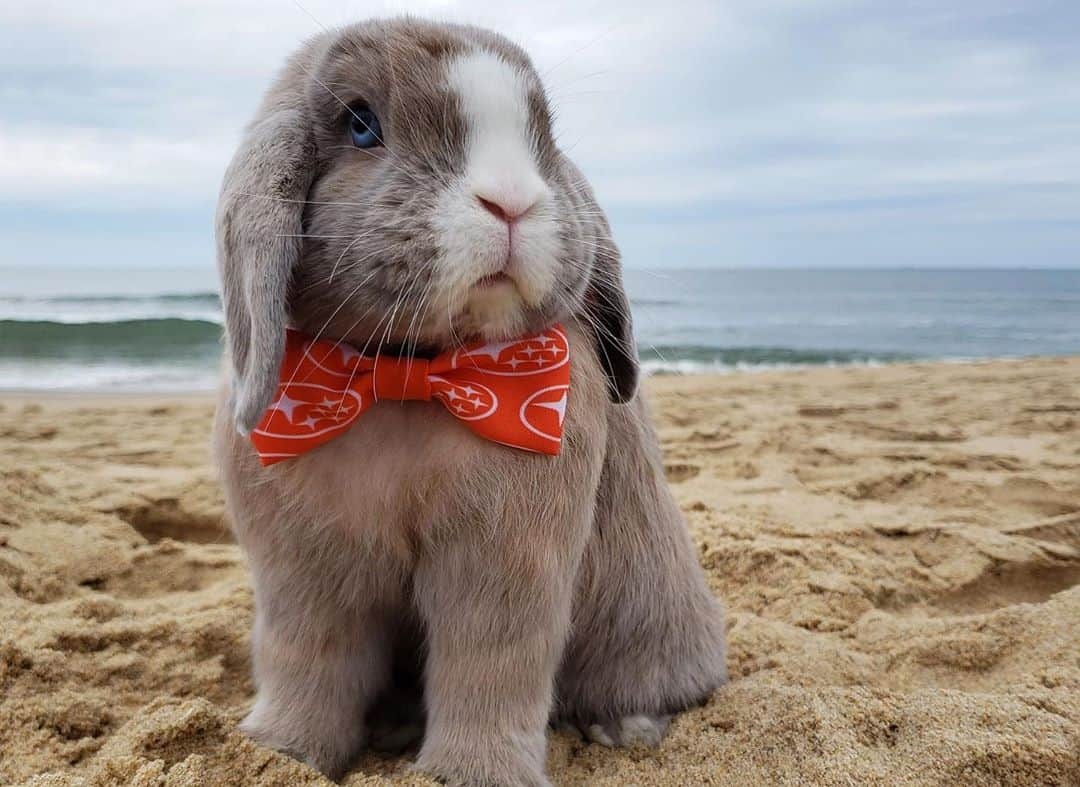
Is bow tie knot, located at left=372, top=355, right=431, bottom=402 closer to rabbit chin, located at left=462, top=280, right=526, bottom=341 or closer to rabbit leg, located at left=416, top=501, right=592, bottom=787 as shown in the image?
rabbit chin, located at left=462, top=280, right=526, bottom=341

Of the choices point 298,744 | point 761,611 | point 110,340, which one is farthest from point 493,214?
point 110,340

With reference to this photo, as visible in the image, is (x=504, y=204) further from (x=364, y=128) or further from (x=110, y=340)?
(x=110, y=340)

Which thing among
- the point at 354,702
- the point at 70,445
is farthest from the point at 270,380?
the point at 70,445

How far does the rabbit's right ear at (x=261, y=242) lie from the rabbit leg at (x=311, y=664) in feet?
1.55

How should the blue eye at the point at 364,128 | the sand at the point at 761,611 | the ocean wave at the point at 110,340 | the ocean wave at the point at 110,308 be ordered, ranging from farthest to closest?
1. the ocean wave at the point at 110,308
2. the ocean wave at the point at 110,340
3. the sand at the point at 761,611
4. the blue eye at the point at 364,128

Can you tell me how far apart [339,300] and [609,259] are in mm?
572

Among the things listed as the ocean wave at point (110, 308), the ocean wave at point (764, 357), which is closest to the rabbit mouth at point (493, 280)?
the ocean wave at point (764, 357)

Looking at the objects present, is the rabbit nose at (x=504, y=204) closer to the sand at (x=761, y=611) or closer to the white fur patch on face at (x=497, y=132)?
the white fur patch on face at (x=497, y=132)

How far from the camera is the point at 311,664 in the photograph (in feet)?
5.96

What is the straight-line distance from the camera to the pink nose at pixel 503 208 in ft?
4.62

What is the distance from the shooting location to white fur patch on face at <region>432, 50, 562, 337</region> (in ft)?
4.57

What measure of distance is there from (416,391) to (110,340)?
41.2 ft

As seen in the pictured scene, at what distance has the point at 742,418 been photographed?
221 inches

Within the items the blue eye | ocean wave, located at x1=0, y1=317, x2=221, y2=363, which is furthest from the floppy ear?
ocean wave, located at x1=0, y1=317, x2=221, y2=363
